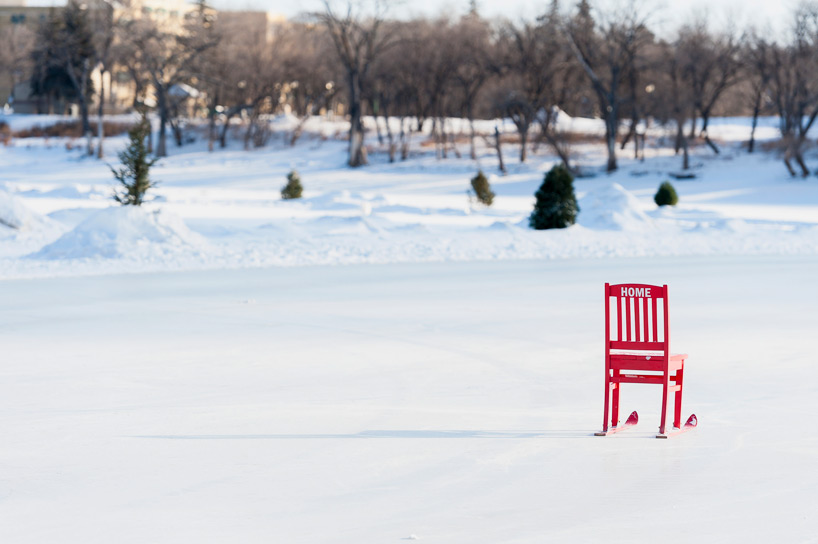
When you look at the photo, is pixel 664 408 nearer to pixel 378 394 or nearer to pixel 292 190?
pixel 378 394

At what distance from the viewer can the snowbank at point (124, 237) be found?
66.4ft

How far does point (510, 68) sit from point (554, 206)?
125 ft

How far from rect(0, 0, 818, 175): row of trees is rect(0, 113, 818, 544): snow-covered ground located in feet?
113

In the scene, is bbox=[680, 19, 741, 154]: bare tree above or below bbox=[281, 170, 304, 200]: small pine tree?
above

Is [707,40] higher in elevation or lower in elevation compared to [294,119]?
higher

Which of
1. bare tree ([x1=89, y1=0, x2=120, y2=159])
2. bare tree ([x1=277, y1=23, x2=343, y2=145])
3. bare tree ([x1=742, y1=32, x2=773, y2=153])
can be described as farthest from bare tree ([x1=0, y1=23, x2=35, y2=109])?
bare tree ([x1=742, y1=32, x2=773, y2=153])

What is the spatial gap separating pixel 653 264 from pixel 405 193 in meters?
27.9

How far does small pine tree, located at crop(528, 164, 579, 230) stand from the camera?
1048 inches

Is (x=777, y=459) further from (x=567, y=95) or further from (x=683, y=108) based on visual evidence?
(x=567, y=95)

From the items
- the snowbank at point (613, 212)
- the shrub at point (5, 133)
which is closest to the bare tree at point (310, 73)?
the shrub at point (5, 133)

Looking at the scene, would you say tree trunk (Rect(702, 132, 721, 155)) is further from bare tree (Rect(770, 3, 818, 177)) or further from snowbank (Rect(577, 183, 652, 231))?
snowbank (Rect(577, 183, 652, 231))

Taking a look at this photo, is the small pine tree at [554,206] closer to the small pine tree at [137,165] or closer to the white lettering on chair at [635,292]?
the small pine tree at [137,165]

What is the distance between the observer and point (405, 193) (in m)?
47.7

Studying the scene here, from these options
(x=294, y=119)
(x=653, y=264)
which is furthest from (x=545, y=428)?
(x=294, y=119)
